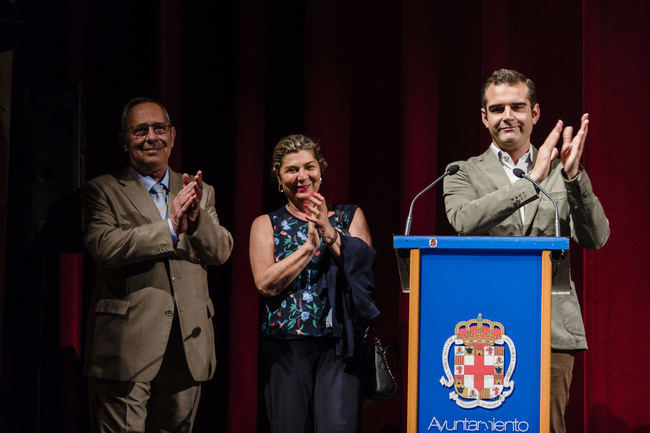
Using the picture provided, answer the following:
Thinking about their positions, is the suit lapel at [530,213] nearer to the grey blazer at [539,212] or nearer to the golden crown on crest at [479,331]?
the grey blazer at [539,212]

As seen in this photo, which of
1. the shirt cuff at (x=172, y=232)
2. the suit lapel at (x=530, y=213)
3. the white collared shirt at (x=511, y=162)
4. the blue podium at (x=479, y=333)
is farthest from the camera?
the shirt cuff at (x=172, y=232)

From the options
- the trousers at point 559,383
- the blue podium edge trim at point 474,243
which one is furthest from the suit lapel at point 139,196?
the trousers at point 559,383

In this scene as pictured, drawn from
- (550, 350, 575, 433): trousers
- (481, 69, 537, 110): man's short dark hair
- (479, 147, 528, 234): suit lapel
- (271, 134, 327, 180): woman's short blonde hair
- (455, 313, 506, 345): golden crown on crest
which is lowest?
(550, 350, 575, 433): trousers

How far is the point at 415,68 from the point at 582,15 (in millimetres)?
771

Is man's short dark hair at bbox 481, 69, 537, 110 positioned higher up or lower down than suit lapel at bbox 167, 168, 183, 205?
higher up

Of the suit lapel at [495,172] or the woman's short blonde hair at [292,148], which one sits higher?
the woman's short blonde hair at [292,148]

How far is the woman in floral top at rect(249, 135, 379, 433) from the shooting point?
2.39m

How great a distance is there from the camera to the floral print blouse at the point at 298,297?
2.42 m

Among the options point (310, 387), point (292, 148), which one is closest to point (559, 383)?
point (310, 387)

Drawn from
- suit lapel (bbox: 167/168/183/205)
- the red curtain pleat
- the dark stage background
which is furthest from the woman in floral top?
the red curtain pleat

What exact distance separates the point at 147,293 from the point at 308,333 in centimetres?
56

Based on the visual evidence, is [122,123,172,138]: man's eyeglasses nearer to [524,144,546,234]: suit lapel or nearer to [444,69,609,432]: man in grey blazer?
[444,69,609,432]: man in grey blazer

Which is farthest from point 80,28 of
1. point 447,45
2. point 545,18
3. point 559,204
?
point 559,204

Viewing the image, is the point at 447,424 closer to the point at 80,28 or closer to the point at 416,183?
the point at 416,183
